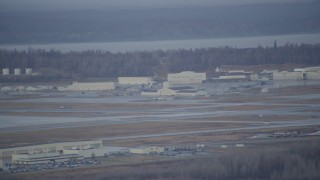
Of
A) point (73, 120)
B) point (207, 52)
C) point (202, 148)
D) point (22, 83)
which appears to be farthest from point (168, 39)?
point (202, 148)

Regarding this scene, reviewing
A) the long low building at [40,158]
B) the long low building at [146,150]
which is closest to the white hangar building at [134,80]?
the long low building at [146,150]

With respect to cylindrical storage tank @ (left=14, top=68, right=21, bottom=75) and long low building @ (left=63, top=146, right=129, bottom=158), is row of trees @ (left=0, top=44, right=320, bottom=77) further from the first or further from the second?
long low building @ (left=63, top=146, right=129, bottom=158)

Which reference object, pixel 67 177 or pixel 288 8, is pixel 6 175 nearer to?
pixel 67 177

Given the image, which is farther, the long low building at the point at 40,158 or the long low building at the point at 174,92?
the long low building at the point at 174,92

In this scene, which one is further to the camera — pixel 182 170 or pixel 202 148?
pixel 202 148

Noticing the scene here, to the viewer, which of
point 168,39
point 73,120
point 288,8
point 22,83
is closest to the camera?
point 73,120

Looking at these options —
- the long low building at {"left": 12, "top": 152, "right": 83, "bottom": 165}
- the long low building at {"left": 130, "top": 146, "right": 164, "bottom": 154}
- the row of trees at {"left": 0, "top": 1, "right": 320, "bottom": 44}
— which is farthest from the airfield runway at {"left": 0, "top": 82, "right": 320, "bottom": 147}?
the row of trees at {"left": 0, "top": 1, "right": 320, "bottom": 44}

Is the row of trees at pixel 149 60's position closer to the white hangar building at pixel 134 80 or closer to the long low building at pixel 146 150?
the white hangar building at pixel 134 80
